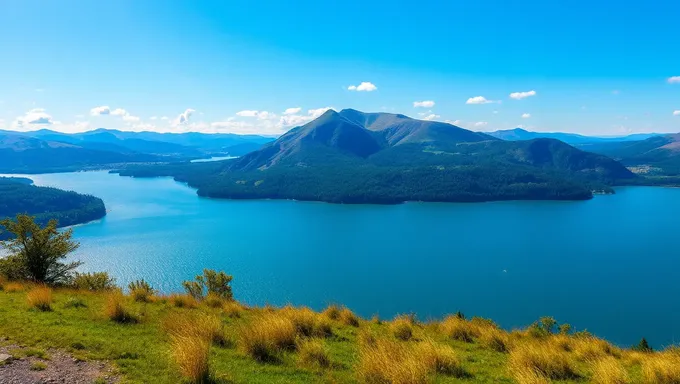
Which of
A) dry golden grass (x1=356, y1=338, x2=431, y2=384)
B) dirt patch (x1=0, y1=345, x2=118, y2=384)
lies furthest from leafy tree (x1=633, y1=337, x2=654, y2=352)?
dirt patch (x1=0, y1=345, x2=118, y2=384)

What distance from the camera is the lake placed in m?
64.0

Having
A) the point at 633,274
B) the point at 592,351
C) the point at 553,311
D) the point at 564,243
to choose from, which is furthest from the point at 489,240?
the point at 592,351

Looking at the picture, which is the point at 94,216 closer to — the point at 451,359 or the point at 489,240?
the point at 489,240

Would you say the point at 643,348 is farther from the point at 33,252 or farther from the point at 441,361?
the point at 33,252

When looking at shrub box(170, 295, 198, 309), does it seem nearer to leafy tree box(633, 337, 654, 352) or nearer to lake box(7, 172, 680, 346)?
leafy tree box(633, 337, 654, 352)

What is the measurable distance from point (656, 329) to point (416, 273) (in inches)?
1522

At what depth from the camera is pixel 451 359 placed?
30.3 ft

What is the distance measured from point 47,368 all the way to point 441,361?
8.18 m

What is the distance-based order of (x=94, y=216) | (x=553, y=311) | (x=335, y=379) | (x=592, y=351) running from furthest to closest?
(x=94, y=216)
(x=553, y=311)
(x=592, y=351)
(x=335, y=379)

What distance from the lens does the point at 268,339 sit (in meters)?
9.62

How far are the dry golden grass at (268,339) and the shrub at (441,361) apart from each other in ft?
10.6

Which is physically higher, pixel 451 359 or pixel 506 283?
pixel 451 359

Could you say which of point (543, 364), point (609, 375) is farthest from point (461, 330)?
point (609, 375)

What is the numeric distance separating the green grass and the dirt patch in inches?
6.1
